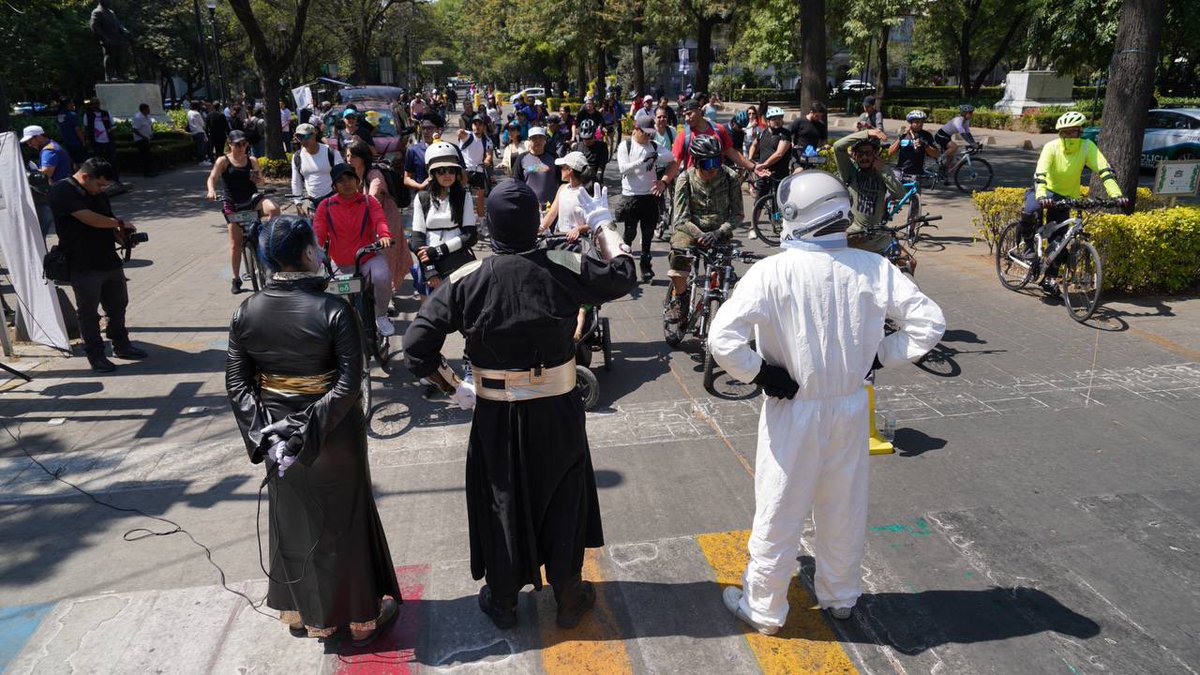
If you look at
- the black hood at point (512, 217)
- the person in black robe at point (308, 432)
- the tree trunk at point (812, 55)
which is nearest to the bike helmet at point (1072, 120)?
the black hood at point (512, 217)

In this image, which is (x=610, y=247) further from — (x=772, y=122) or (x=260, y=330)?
(x=772, y=122)

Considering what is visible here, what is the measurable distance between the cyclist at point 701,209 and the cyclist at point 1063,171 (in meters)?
3.50

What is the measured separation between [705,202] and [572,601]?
4.51 metres

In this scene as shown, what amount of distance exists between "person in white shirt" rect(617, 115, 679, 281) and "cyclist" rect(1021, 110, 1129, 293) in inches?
156

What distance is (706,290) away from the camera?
7062mm

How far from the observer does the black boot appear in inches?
142

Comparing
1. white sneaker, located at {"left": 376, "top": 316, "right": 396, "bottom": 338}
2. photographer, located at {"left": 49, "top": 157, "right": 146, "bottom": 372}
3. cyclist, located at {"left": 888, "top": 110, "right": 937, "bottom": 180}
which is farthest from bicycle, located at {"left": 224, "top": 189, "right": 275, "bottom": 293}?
cyclist, located at {"left": 888, "top": 110, "right": 937, "bottom": 180}

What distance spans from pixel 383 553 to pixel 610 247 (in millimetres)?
1690

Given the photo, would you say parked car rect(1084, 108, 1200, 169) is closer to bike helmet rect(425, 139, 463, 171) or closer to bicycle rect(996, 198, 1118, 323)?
bicycle rect(996, 198, 1118, 323)

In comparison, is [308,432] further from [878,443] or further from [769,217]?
[769,217]

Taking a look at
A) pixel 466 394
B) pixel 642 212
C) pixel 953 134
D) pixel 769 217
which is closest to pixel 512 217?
pixel 466 394

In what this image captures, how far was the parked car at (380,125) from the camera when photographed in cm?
1814

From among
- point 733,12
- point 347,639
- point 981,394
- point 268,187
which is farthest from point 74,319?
point 733,12

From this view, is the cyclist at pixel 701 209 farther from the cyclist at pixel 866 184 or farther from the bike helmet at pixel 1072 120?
the bike helmet at pixel 1072 120
